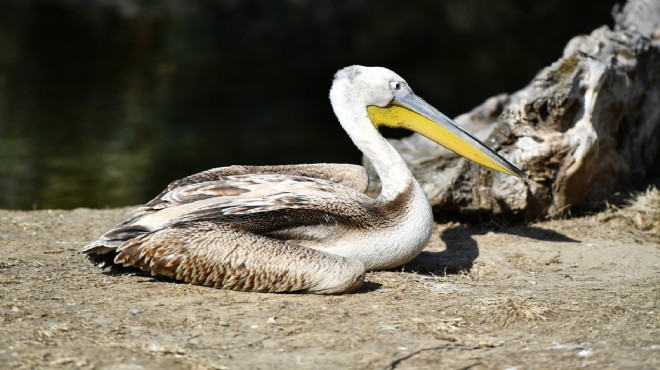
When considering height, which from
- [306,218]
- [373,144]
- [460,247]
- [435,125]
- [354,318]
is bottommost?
[354,318]

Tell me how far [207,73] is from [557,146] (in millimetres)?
15734

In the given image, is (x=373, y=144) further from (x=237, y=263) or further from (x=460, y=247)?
(x=237, y=263)

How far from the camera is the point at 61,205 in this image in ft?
41.0

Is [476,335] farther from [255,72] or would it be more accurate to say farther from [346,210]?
[255,72]

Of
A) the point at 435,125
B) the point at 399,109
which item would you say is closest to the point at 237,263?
the point at 399,109

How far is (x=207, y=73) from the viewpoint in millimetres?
22672

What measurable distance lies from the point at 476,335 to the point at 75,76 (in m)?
18.5

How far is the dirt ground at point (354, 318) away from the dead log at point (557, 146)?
3.62 feet

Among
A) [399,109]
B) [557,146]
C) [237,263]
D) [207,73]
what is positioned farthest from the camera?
[207,73]

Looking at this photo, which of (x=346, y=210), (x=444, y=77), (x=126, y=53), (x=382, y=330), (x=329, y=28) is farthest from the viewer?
(x=329, y=28)

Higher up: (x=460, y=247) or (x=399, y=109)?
(x=399, y=109)

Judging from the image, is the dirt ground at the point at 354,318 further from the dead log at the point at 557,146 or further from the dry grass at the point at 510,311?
the dead log at the point at 557,146

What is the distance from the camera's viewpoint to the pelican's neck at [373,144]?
6.45m

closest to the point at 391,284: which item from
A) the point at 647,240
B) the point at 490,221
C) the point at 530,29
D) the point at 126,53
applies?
the point at 490,221
